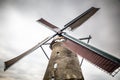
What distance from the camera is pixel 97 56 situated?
6.74 meters

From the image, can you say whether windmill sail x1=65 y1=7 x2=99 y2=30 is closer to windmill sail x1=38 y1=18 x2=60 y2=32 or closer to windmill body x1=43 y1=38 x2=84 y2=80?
windmill sail x1=38 y1=18 x2=60 y2=32

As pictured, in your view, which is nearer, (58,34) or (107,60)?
(107,60)

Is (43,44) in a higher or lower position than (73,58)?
higher

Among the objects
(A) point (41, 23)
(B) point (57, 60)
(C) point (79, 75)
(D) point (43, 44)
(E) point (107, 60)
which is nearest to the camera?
(E) point (107, 60)

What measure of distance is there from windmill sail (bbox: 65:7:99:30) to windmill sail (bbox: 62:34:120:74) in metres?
2.76

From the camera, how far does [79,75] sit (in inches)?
313

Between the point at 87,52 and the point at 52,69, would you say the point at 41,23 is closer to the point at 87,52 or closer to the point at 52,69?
the point at 52,69

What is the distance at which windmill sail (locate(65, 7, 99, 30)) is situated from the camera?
36.7 feet

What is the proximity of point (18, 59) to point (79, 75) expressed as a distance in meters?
4.43

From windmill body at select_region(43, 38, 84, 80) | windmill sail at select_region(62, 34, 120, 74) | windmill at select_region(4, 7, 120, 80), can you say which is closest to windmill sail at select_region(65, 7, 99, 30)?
windmill at select_region(4, 7, 120, 80)

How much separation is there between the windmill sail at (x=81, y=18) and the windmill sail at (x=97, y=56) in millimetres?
2764

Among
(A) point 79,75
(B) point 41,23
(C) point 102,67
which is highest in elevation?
(B) point 41,23

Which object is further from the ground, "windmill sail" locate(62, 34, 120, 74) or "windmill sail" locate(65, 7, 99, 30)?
"windmill sail" locate(65, 7, 99, 30)

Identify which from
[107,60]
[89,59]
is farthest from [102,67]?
[89,59]
